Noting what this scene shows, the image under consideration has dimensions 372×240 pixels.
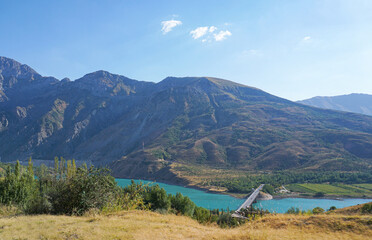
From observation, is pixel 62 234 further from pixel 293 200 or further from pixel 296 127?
pixel 296 127

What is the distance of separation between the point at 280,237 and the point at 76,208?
11.5 m

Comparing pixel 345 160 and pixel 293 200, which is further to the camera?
pixel 345 160

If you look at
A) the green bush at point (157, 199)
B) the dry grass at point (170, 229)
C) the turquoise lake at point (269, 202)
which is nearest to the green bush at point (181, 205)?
the green bush at point (157, 199)

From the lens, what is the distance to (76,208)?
14.6 metres

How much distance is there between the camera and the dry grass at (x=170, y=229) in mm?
9812

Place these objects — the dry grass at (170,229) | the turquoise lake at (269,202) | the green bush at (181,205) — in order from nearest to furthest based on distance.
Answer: the dry grass at (170,229) < the green bush at (181,205) < the turquoise lake at (269,202)

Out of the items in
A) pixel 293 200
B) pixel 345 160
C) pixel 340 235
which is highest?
pixel 340 235

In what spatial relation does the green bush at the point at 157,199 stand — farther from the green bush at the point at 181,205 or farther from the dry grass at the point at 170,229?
the dry grass at the point at 170,229

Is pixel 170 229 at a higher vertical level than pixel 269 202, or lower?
higher

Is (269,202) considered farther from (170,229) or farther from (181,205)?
(170,229)

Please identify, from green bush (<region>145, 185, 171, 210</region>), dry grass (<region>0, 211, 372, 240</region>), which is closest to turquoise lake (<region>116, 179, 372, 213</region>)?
green bush (<region>145, 185, 171, 210</region>)

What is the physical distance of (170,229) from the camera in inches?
439

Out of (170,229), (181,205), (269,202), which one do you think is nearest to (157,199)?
(181,205)

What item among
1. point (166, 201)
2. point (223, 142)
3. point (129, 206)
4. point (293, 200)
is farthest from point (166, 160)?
point (129, 206)
